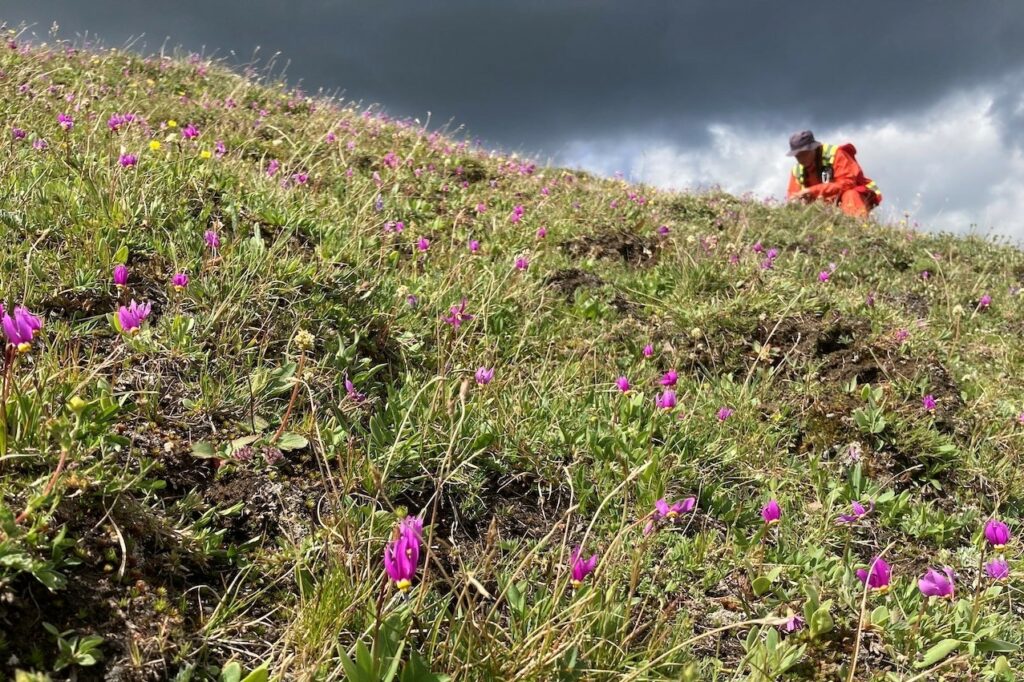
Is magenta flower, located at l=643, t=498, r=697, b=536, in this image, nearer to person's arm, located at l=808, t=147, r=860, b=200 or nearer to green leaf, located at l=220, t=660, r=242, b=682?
green leaf, located at l=220, t=660, r=242, b=682

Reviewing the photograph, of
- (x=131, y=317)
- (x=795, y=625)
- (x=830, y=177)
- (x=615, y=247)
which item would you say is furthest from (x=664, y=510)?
(x=830, y=177)

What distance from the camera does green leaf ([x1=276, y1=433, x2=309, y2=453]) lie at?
2293mm

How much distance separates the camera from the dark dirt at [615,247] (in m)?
5.59

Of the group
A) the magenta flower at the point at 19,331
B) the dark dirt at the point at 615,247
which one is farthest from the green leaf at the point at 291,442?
the dark dirt at the point at 615,247

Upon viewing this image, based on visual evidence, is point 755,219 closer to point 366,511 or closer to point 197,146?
point 197,146

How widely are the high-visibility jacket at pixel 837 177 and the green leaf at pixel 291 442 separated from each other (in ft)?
39.1

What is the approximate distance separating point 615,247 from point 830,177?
9.39 meters

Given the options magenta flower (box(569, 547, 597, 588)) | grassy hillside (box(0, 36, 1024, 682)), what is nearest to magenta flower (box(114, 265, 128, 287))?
grassy hillside (box(0, 36, 1024, 682))

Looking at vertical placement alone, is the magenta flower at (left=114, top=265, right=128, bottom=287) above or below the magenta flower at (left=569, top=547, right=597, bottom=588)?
above

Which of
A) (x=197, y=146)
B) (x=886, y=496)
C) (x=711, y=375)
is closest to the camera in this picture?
(x=886, y=496)

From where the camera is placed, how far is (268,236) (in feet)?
11.8

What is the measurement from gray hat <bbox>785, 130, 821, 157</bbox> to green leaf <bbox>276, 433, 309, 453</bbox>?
1327 cm

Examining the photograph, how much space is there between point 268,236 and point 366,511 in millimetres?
2076

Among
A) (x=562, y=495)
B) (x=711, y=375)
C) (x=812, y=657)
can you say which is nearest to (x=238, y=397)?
(x=562, y=495)
